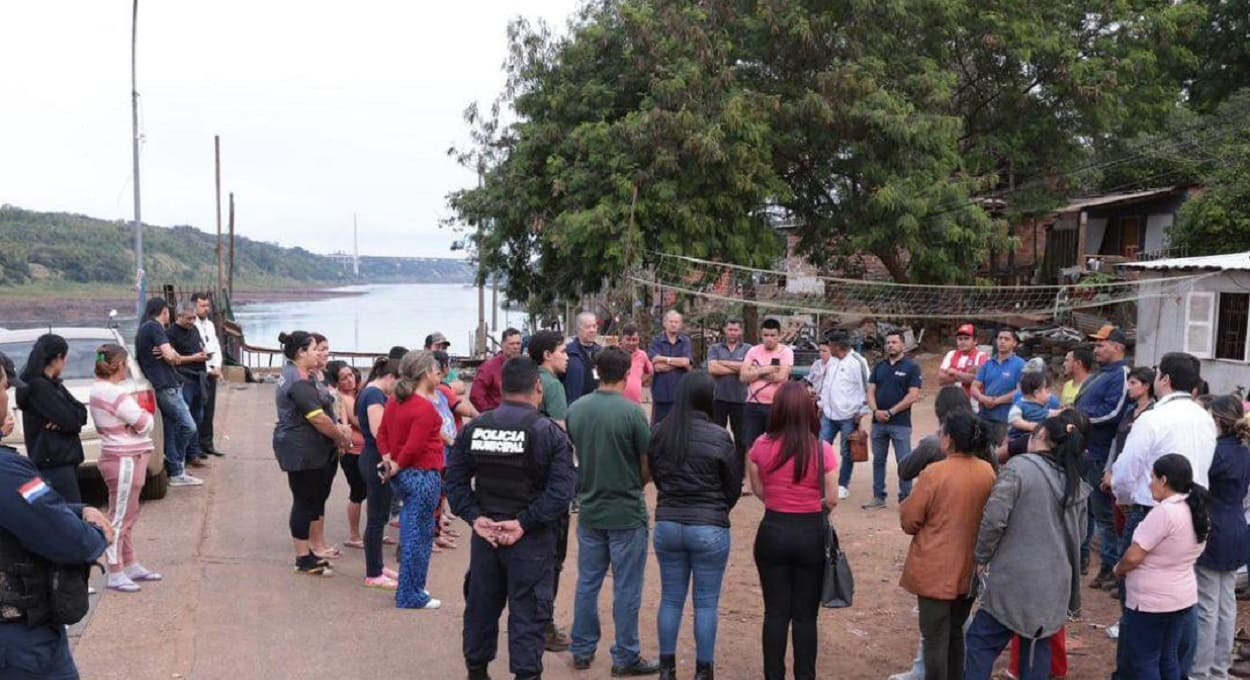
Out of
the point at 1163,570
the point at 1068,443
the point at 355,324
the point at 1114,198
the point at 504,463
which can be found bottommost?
the point at 355,324

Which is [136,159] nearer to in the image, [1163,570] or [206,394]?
[206,394]

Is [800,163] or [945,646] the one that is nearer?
[945,646]

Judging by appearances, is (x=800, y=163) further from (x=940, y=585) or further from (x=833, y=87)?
(x=940, y=585)

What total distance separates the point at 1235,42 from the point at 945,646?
110ft

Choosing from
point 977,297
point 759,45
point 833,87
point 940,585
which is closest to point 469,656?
point 940,585

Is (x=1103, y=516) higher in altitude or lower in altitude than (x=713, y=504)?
lower

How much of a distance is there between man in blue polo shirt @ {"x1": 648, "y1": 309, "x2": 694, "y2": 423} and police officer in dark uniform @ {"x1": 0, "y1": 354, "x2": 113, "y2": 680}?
6131 millimetres

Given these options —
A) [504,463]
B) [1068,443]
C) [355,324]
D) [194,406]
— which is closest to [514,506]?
[504,463]

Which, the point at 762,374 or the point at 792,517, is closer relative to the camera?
the point at 792,517

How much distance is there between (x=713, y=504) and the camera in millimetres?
5051

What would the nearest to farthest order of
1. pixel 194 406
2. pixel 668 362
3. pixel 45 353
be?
1. pixel 45 353
2. pixel 668 362
3. pixel 194 406

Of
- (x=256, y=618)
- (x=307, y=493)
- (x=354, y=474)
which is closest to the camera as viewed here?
(x=256, y=618)

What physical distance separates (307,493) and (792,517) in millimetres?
3537

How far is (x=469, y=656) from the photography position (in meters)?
5.04
